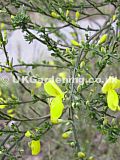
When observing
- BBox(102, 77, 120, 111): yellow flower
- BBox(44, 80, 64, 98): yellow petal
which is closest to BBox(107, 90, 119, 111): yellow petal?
BBox(102, 77, 120, 111): yellow flower

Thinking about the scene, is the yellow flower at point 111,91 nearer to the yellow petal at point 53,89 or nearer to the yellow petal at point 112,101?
the yellow petal at point 112,101

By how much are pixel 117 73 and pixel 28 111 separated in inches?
38.2

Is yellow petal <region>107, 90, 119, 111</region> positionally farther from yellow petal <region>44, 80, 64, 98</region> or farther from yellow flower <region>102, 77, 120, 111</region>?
yellow petal <region>44, 80, 64, 98</region>

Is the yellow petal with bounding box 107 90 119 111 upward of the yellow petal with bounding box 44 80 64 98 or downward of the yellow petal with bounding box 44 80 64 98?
downward

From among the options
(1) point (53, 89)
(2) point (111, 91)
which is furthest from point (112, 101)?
(1) point (53, 89)

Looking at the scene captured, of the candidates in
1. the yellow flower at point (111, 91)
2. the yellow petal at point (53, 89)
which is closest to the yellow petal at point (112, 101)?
the yellow flower at point (111, 91)

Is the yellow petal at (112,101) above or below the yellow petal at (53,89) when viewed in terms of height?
below

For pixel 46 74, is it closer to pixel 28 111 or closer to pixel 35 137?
pixel 28 111

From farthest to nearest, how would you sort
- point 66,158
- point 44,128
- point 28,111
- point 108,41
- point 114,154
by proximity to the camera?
point 28,111 < point 66,158 < point 114,154 < point 108,41 < point 44,128

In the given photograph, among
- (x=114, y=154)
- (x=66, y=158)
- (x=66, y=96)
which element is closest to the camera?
(x=66, y=96)

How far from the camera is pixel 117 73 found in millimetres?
3014

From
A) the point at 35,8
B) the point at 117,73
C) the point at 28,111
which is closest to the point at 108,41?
the point at 35,8

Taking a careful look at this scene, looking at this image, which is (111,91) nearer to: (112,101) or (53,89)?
(112,101)

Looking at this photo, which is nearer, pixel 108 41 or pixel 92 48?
pixel 92 48
